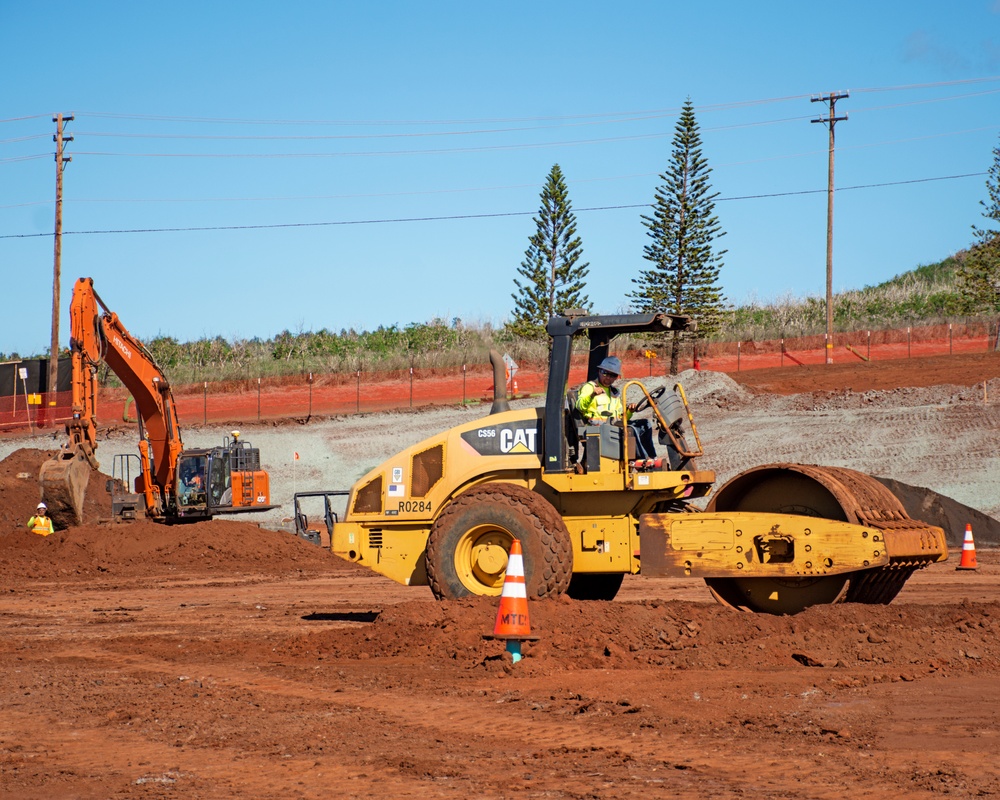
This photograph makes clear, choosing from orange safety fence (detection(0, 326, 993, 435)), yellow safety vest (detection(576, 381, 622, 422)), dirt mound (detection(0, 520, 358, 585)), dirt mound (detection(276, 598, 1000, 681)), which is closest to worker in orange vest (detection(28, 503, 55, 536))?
dirt mound (detection(0, 520, 358, 585))

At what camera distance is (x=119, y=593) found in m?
16.1

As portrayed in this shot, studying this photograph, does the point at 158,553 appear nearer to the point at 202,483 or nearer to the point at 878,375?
the point at 202,483

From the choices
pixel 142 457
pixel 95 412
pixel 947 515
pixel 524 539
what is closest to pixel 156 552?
pixel 95 412

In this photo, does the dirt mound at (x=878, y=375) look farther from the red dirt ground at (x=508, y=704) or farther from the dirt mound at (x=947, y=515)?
the red dirt ground at (x=508, y=704)

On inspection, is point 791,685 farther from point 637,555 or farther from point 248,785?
point 248,785

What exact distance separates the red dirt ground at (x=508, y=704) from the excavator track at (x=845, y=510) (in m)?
0.37

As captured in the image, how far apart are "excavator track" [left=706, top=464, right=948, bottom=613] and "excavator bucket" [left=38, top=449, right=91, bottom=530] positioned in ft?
43.0

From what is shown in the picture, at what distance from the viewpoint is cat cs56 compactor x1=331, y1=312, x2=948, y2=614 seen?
31.8 ft

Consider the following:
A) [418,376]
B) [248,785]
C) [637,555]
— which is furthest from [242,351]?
[248,785]

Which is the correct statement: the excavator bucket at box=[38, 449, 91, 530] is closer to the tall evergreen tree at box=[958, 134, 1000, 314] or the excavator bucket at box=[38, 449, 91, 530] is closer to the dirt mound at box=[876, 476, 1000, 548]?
the dirt mound at box=[876, 476, 1000, 548]

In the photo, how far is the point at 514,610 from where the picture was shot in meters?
8.48

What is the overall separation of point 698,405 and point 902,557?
2909 centimetres

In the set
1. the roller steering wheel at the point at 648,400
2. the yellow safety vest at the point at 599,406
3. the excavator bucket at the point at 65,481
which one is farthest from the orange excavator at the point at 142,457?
the roller steering wheel at the point at 648,400

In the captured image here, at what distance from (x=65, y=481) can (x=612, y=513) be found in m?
12.6
